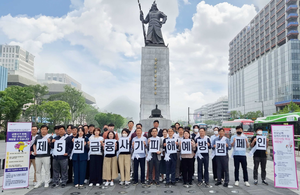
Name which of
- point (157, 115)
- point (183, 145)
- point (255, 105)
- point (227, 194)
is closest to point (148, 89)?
point (157, 115)

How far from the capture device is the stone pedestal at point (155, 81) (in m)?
19.8

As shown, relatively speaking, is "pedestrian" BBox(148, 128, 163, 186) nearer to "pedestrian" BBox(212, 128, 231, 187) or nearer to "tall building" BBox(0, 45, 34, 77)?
"pedestrian" BBox(212, 128, 231, 187)

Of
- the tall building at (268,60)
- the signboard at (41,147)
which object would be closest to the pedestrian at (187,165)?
the signboard at (41,147)

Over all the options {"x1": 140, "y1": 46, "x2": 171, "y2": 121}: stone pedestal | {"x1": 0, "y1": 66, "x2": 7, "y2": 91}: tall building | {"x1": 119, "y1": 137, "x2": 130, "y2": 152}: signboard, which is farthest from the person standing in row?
{"x1": 0, "y1": 66, "x2": 7, "y2": 91}: tall building

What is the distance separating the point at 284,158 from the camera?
713cm

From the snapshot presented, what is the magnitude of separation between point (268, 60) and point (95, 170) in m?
70.1

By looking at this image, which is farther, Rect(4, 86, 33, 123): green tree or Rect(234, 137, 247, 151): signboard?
Rect(4, 86, 33, 123): green tree

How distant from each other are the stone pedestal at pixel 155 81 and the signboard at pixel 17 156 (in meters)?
12.8

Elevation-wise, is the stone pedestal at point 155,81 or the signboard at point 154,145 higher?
the stone pedestal at point 155,81

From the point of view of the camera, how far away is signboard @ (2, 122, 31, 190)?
272 inches

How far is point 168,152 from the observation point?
23.4ft

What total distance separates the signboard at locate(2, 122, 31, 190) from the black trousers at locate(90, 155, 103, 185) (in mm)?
2043

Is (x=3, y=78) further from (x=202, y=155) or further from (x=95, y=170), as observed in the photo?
(x=202, y=155)

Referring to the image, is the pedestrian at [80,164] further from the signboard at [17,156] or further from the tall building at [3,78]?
the tall building at [3,78]
